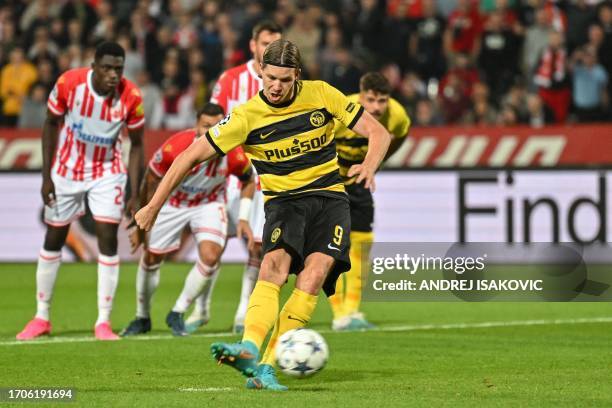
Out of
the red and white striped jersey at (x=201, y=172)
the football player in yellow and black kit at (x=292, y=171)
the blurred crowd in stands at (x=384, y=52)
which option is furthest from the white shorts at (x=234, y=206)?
the blurred crowd in stands at (x=384, y=52)

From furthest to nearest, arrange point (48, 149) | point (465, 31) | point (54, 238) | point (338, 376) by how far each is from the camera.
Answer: point (465, 31), point (54, 238), point (48, 149), point (338, 376)

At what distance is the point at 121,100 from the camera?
11484 mm

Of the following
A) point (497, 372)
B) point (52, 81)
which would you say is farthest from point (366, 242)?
point (52, 81)

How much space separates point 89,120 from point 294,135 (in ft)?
11.5

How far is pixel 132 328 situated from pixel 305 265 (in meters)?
3.57

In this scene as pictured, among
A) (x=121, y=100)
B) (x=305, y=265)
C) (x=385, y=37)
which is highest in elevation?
(x=385, y=37)

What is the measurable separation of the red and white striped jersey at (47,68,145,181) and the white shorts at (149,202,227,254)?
59cm

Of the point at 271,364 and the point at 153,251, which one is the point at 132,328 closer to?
the point at 153,251

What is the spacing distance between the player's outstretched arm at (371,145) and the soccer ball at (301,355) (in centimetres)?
98

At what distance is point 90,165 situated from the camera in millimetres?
11555

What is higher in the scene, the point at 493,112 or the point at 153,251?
the point at 493,112

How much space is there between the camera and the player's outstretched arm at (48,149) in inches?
447

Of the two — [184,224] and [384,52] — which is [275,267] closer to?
[184,224]

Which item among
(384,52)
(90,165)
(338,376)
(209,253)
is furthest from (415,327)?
(384,52)
